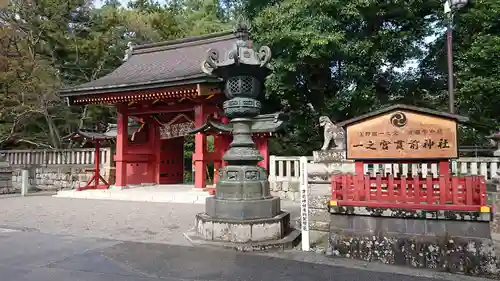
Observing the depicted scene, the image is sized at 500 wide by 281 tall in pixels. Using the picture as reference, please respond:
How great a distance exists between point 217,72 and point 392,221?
→ 12.7 feet

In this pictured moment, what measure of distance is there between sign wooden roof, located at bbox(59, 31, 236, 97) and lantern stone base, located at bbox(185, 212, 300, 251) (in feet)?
22.1

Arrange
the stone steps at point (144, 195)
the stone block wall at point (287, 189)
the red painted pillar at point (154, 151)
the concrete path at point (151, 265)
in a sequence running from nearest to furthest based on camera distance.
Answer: the concrete path at point (151, 265), the stone steps at point (144, 195), the stone block wall at point (287, 189), the red painted pillar at point (154, 151)

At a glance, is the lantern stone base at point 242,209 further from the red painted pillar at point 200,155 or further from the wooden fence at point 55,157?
the wooden fence at point 55,157

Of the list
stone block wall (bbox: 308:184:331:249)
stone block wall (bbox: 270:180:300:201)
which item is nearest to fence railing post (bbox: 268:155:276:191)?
stone block wall (bbox: 270:180:300:201)

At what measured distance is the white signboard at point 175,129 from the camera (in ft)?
47.8

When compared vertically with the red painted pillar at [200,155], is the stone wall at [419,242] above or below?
below

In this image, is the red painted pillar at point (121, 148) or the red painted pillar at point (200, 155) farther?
the red painted pillar at point (121, 148)

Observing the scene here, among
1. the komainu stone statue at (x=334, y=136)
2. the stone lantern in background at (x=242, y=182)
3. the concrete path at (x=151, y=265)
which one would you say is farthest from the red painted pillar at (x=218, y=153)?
the concrete path at (x=151, y=265)

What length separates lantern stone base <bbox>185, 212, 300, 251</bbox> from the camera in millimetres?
5463

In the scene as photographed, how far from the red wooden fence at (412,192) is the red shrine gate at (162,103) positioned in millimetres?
6350

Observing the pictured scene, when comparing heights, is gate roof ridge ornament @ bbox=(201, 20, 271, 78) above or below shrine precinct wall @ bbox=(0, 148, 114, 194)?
above

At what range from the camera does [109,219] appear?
8.37m

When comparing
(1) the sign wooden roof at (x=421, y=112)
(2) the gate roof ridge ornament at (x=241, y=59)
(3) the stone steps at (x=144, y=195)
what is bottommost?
(3) the stone steps at (x=144, y=195)

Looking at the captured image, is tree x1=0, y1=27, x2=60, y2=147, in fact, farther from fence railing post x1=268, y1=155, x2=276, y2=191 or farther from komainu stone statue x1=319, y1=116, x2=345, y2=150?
komainu stone statue x1=319, y1=116, x2=345, y2=150
